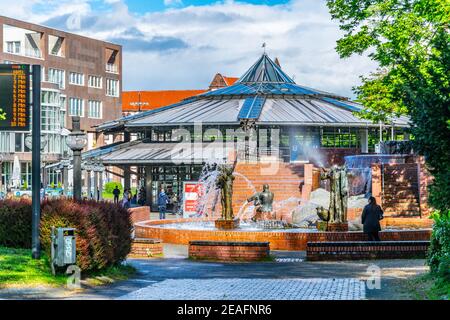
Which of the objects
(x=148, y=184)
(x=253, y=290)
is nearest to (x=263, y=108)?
(x=148, y=184)

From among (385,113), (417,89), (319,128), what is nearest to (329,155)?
(319,128)

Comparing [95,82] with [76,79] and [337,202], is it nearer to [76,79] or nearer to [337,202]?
[76,79]

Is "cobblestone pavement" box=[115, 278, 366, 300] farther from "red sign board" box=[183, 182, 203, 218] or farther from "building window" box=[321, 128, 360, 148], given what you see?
"building window" box=[321, 128, 360, 148]

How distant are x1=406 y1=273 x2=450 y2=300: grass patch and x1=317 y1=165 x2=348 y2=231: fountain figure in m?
11.1

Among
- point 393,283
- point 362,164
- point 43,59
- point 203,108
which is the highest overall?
point 43,59

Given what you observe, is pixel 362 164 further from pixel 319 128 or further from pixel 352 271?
pixel 352 271

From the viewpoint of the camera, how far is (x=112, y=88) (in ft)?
386

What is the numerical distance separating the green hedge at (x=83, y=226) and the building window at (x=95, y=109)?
93.2 m

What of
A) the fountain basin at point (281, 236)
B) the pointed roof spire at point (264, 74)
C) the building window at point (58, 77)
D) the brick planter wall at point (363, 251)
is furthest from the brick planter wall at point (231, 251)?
the building window at point (58, 77)

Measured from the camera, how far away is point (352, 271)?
822 inches

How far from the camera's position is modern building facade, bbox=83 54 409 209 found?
65.6m

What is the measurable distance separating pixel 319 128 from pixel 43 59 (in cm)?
4355

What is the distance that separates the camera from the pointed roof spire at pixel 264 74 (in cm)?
8062
